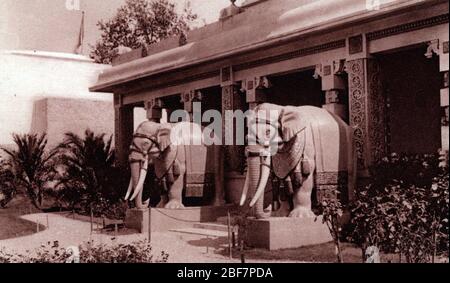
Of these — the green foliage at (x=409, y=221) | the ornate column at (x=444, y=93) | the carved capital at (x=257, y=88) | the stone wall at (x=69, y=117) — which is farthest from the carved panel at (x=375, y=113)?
the stone wall at (x=69, y=117)

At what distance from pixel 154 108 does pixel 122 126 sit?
2.23 m

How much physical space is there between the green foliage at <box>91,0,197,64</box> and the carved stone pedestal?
2088 cm

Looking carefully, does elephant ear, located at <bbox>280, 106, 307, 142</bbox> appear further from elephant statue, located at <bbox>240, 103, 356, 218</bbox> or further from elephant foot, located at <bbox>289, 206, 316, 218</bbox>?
elephant foot, located at <bbox>289, 206, 316, 218</bbox>

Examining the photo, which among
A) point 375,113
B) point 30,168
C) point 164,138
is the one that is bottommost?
point 30,168

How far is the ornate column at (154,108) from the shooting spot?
1734 centimetres

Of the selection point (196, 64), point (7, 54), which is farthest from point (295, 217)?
point (7, 54)

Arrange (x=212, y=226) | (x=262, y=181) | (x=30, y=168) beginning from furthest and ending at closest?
1. (x=30, y=168)
2. (x=212, y=226)
3. (x=262, y=181)

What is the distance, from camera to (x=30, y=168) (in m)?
18.4

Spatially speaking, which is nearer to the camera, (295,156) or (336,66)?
(295,156)

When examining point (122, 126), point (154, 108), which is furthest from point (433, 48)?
point (122, 126)

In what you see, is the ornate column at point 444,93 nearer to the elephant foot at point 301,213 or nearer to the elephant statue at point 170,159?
the elephant foot at point 301,213

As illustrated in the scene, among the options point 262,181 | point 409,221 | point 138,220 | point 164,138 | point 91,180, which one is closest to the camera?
point 409,221

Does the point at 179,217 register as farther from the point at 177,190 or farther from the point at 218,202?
the point at 218,202

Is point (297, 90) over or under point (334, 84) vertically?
over
